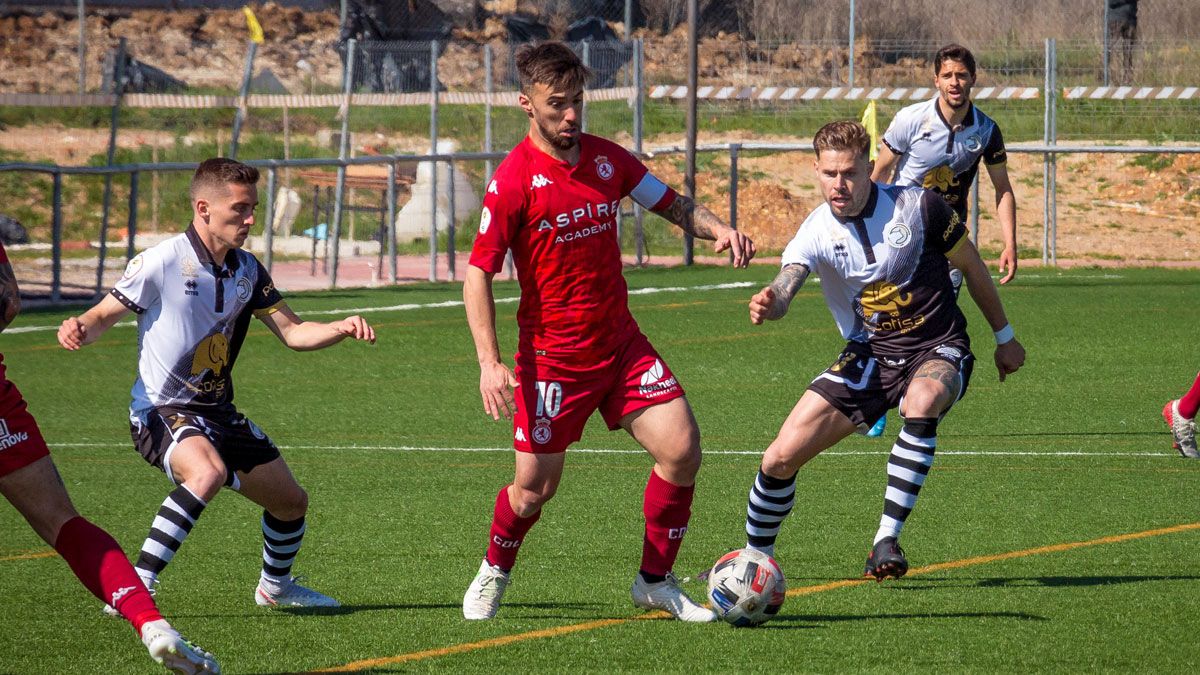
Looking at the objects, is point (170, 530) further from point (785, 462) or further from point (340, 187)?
point (340, 187)

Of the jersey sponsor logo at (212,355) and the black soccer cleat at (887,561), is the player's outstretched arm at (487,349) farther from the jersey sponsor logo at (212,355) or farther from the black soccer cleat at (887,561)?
the black soccer cleat at (887,561)

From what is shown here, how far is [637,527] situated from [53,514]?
11.3ft

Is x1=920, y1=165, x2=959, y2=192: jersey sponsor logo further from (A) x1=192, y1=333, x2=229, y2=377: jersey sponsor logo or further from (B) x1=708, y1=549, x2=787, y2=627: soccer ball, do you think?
(A) x1=192, y1=333, x2=229, y2=377: jersey sponsor logo

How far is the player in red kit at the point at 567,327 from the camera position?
6258 millimetres

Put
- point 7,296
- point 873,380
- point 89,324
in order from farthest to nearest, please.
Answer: point 873,380 → point 89,324 → point 7,296

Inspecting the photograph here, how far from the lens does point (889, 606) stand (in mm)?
6480

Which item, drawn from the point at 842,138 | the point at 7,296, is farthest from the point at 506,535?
the point at 7,296

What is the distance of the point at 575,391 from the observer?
6.35 meters

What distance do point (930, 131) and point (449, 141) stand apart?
17831mm

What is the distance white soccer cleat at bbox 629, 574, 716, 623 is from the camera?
6371mm

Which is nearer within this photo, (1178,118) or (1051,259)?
(1051,259)

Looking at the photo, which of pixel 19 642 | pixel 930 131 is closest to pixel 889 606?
pixel 19 642

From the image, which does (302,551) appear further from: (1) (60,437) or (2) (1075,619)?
(1) (60,437)

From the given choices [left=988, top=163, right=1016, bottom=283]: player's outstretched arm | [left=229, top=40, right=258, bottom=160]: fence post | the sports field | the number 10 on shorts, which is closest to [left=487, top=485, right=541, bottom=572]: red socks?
the sports field
